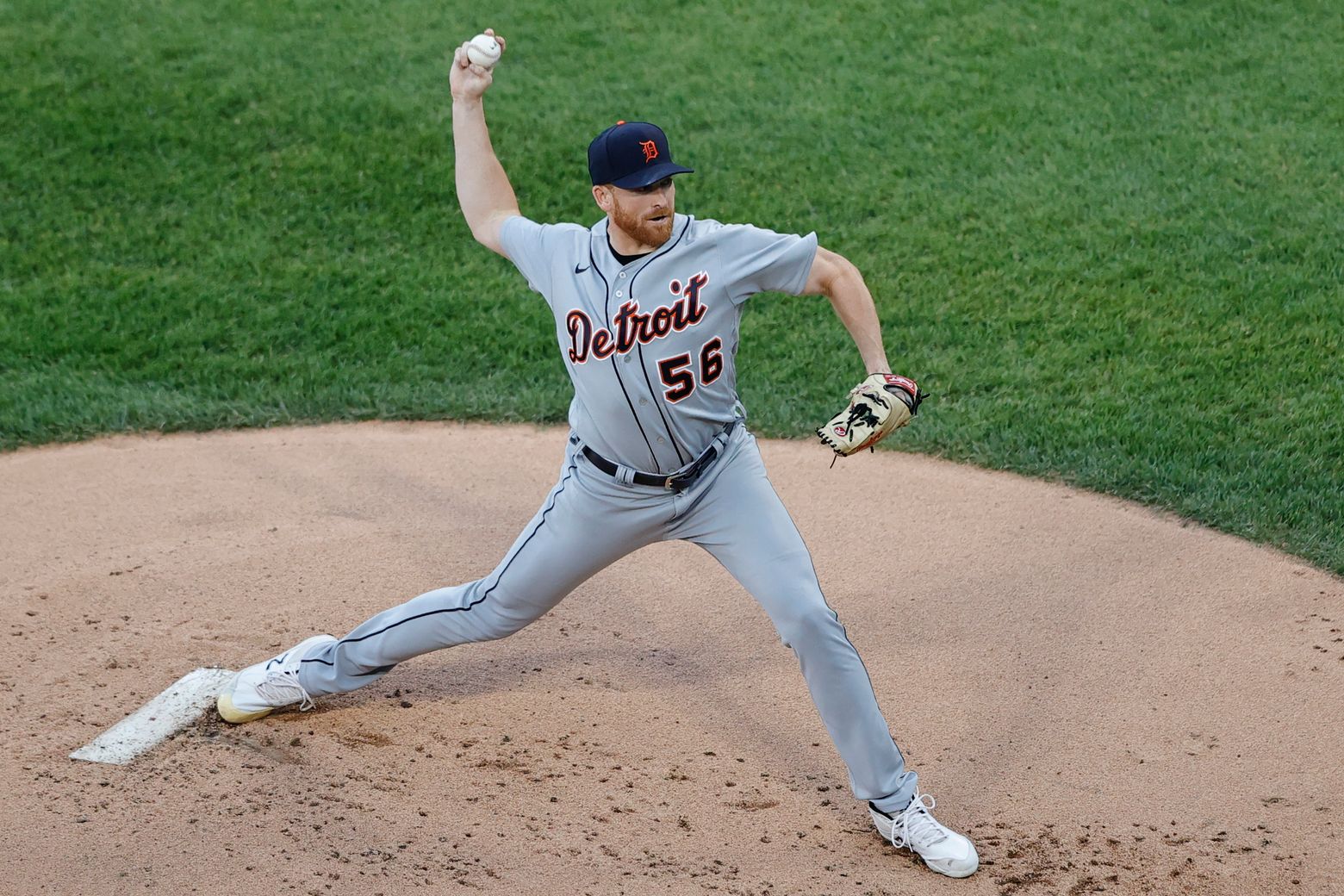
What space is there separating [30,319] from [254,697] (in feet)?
15.2

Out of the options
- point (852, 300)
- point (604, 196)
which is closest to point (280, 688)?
point (604, 196)

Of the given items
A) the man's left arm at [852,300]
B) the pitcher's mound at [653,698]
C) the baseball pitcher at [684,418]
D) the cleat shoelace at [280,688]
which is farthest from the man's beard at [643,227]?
the cleat shoelace at [280,688]

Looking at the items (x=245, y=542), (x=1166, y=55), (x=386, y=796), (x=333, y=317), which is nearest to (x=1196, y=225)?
(x=1166, y=55)

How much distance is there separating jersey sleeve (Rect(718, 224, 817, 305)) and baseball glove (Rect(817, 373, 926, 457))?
0.35 m

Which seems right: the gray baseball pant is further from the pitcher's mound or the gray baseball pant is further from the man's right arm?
the man's right arm

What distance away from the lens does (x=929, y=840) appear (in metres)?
3.90

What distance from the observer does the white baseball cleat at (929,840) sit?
3.87m

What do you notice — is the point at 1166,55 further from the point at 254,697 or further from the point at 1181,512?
the point at 254,697

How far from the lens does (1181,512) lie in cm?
620

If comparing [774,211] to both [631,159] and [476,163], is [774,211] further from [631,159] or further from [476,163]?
[631,159]

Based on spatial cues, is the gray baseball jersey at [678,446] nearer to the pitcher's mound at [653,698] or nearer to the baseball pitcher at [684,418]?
the baseball pitcher at [684,418]

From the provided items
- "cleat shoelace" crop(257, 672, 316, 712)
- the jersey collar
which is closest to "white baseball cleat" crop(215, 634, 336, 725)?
"cleat shoelace" crop(257, 672, 316, 712)

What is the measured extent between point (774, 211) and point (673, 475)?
5539 mm

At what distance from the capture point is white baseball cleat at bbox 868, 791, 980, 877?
3.87 metres
